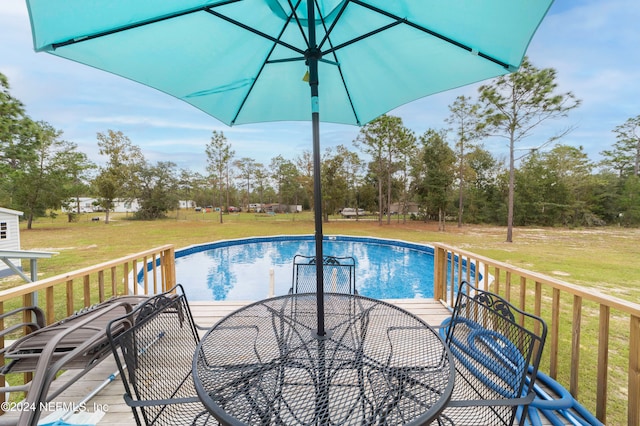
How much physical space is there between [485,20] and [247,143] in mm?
27106

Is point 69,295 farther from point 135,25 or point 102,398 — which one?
point 135,25

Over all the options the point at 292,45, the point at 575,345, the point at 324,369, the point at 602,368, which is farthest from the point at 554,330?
the point at 292,45

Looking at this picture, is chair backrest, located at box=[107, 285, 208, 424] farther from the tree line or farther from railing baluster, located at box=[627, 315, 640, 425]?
the tree line

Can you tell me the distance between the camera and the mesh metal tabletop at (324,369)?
0.85 metres

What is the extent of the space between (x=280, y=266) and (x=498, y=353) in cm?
659

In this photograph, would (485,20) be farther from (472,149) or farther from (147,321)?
(472,149)

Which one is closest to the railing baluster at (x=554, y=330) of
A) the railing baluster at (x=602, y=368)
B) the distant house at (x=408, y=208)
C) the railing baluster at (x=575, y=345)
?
the railing baluster at (x=575, y=345)

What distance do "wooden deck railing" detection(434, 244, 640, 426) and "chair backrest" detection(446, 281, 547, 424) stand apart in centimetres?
39

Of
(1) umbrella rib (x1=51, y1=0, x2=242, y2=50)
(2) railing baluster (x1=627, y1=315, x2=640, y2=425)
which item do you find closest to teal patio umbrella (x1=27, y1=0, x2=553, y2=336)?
(1) umbrella rib (x1=51, y1=0, x2=242, y2=50)

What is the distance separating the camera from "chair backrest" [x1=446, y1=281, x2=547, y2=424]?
108 centimetres

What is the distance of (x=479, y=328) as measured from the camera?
142cm

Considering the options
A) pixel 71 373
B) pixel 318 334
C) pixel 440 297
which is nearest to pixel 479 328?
pixel 318 334

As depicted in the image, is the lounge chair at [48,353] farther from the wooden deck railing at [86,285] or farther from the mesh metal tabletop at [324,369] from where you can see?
the mesh metal tabletop at [324,369]

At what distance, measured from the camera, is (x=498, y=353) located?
1.26 m
